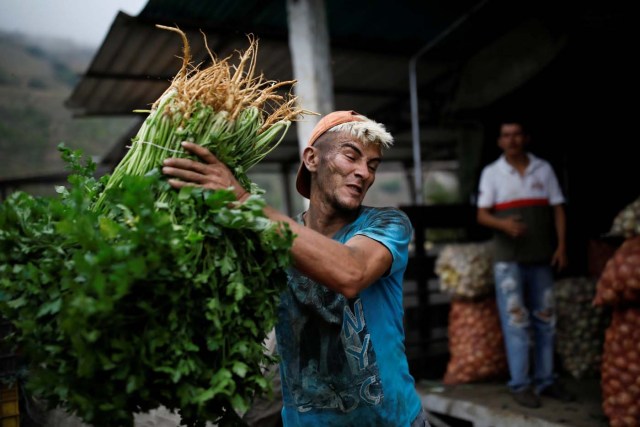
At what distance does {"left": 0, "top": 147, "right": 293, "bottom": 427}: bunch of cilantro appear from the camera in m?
1.15

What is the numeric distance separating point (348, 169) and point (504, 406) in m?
2.65

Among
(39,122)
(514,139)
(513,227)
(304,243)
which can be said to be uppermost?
(39,122)

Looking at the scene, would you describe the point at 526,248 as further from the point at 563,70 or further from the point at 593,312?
the point at 563,70

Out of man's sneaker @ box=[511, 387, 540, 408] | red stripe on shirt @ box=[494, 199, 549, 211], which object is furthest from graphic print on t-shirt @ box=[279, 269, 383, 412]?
red stripe on shirt @ box=[494, 199, 549, 211]

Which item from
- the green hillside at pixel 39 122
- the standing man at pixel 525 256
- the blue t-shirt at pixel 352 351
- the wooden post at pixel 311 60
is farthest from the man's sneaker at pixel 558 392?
the green hillside at pixel 39 122

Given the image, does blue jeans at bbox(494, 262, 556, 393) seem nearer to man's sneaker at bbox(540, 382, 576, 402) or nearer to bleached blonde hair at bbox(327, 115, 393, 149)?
man's sneaker at bbox(540, 382, 576, 402)

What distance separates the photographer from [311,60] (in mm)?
3938

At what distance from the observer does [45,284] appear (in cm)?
130

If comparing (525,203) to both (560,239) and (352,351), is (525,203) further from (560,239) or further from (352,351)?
(352,351)

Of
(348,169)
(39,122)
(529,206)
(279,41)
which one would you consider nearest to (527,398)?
(529,206)

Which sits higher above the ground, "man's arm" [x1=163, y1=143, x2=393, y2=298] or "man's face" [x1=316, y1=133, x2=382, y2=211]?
"man's face" [x1=316, y1=133, x2=382, y2=211]

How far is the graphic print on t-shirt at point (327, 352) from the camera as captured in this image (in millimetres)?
1780

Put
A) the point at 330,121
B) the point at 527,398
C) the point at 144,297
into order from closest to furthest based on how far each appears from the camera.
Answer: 1. the point at 144,297
2. the point at 330,121
3. the point at 527,398

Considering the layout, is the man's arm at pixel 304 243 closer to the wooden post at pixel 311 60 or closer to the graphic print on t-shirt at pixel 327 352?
the graphic print on t-shirt at pixel 327 352
